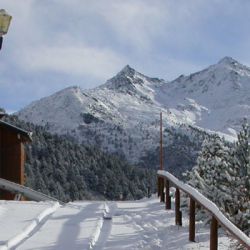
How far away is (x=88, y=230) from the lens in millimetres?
9477

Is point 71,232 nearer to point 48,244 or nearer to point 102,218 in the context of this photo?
Result: point 48,244

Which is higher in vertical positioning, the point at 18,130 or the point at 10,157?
the point at 18,130

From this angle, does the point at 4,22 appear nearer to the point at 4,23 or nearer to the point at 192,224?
the point at 4,23

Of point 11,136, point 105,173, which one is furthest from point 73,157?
point 11,136

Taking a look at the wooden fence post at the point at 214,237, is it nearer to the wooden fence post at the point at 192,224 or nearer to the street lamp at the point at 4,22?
the wooden fence post at the point at 192,224

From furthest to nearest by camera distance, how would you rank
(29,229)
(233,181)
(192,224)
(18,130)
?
(18,130)
(233,181)
(192,224)
(29,229)

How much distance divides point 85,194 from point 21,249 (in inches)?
3865

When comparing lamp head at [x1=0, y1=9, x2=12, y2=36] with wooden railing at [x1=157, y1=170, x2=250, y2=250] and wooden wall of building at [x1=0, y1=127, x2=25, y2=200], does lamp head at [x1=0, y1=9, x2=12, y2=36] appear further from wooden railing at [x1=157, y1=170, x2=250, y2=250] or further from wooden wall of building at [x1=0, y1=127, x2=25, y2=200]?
wooden wall of building at [x1=0, y1=127, x2=25, y2=200]

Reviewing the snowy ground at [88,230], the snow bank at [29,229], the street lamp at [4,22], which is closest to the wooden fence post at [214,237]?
the snowy ground at [88,230]

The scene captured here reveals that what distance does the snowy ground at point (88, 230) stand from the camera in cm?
839

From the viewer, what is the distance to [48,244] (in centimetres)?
819

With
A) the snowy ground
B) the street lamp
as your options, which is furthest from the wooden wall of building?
the street lamp

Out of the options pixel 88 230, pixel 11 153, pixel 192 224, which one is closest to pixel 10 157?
pixel 11 153

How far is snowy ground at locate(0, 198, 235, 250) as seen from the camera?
8391 millimetres
